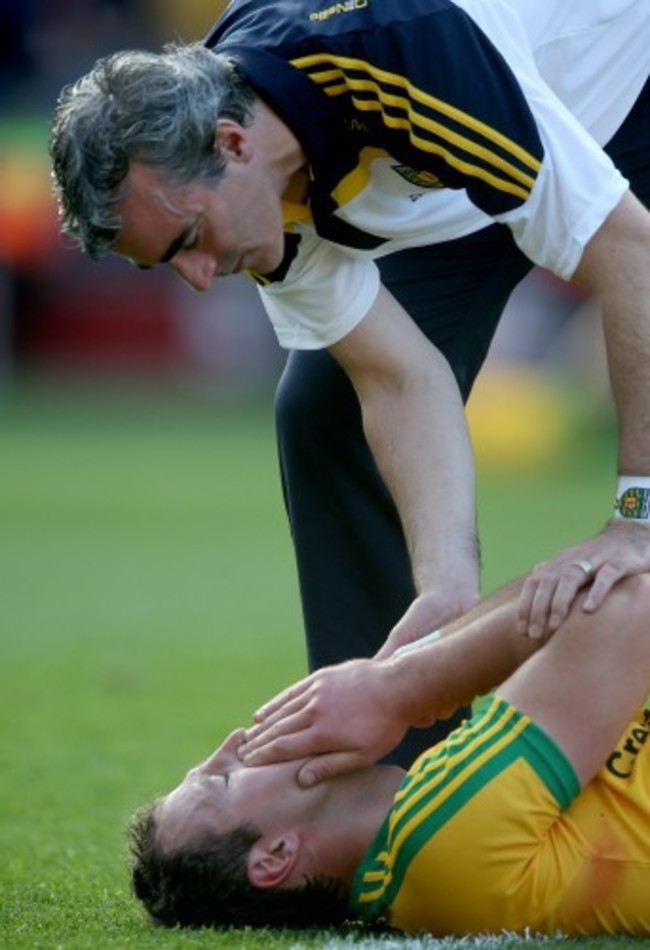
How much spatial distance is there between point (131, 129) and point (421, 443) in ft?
3.55

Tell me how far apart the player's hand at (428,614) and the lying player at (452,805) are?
0.30 metres

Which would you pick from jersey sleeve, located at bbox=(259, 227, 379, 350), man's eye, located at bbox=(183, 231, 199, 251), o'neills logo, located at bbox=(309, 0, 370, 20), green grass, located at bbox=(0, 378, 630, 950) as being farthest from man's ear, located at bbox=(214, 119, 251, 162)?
green grass, located at bbox=(0, 378, 630, 950)

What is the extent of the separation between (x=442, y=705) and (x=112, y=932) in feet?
2.63

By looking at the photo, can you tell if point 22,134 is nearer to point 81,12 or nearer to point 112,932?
point 81,12

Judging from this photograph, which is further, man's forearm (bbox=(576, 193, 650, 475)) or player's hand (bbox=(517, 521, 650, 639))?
man's forearm (bbox=(576, 193, 650, 475))

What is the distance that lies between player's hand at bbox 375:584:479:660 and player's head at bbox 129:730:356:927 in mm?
427

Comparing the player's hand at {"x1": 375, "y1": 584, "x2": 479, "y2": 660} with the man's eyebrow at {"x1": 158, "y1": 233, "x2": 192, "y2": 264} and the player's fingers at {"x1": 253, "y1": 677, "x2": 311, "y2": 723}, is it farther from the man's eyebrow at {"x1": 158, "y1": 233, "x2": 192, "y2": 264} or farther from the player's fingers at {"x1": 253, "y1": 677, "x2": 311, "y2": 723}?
the man's eyebrow at {"x1": 158, "y1": 233, "x2": 192, "y2": 264}

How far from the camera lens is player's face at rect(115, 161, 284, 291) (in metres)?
4.58

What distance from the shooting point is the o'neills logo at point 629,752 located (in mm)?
4141

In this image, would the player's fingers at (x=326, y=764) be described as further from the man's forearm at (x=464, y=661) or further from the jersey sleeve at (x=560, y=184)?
the jersey sleeve at (x=560, y=184)

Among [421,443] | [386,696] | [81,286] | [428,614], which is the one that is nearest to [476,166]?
[421,443]

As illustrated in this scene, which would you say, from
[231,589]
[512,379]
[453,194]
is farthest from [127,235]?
[512,379]

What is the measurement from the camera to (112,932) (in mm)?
4281

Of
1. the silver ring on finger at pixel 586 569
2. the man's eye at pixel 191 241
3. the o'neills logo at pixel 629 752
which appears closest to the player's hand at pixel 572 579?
the silver ring on finger at pixel 586 569
